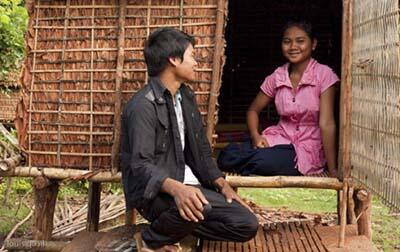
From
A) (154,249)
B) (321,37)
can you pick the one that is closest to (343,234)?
(154,249)

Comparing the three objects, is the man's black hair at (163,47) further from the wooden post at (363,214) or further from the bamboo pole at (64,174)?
the wooden post at (363,214)

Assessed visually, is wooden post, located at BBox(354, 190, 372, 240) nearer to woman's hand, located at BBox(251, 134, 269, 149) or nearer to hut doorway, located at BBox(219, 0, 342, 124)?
woman's hand, located at BBox(251, 134, 269, 149)

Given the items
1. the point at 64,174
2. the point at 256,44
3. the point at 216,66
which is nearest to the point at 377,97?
the point at 216,66

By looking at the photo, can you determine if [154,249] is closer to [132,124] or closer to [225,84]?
[132,124]

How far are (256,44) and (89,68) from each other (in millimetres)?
3042

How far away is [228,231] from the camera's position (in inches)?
156

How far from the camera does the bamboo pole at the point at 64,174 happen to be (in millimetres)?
4320

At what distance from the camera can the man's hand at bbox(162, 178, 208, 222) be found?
3.46 meters

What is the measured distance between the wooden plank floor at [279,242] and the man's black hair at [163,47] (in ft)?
4.04

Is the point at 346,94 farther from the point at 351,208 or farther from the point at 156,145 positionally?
the point at 156,145

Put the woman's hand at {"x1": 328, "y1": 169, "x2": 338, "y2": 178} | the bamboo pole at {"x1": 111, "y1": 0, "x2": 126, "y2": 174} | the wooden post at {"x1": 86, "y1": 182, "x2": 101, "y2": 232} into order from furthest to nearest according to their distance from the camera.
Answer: the wooden post at {"x1": 86, "y1": 182, "x2": 101, "y2": 232} < the woman's hand at {"x1": 328, "y1": 169, "x2": 338, "y2": 178} < the bamboo pole at {"x1": 111, "y1": 0, "x2": 126, "y2": 174}

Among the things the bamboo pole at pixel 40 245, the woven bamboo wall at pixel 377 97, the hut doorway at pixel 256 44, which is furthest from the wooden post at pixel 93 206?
the woven bamboo wall at pixel 377 97

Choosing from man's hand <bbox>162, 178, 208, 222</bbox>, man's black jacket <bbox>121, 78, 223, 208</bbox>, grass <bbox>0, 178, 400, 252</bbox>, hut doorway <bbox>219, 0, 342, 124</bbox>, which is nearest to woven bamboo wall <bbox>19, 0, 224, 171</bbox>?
man's black jacket <bbox>121, 78, 223, 208</bbox>

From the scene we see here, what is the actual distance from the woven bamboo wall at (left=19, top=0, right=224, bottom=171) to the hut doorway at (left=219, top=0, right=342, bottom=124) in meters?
2.54
